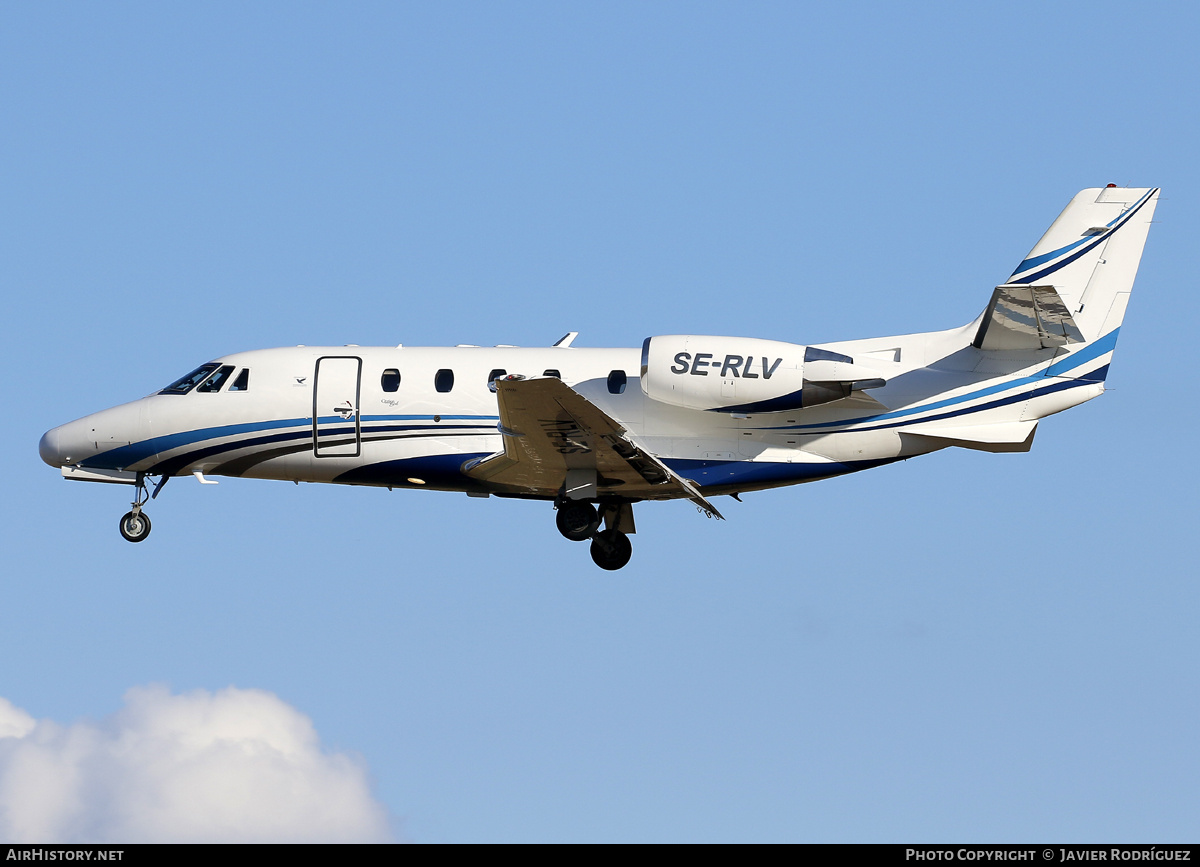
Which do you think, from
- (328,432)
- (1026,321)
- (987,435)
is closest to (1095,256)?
(1026,321)

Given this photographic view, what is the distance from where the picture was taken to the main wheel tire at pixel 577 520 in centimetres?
2356

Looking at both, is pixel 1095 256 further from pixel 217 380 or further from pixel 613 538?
pixel 217 380

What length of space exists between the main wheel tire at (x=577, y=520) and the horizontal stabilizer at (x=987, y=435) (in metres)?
4.76

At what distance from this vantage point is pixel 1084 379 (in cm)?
2297

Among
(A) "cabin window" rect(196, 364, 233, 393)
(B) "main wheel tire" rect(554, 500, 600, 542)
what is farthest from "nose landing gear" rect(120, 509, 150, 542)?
(B) "main wheel tire" rect(554, 500, 600, 542)

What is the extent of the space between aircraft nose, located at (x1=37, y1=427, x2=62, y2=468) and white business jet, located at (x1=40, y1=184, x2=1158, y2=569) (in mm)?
1361

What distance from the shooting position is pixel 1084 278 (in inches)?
927

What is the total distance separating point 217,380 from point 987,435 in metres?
11.9

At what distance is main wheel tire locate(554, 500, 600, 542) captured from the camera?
77.3 ft

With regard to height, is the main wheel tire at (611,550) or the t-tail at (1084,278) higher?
the t-tail at (1084,278)

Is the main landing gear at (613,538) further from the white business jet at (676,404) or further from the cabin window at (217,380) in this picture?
the cabin window at (217,380)

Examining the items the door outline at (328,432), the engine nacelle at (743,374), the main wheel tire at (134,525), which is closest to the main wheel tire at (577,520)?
the engine nacelle at (743,374)
